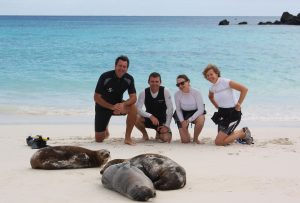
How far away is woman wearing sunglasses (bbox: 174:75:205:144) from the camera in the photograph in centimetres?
834

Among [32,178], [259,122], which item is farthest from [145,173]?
[259,122]

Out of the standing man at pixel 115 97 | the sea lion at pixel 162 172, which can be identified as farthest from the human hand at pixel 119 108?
the sea lion at pixel 162 172

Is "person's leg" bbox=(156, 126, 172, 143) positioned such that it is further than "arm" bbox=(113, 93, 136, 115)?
Yes

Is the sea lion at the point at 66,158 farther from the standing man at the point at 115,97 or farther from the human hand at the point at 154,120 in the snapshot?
the human hand at the point at 154,120

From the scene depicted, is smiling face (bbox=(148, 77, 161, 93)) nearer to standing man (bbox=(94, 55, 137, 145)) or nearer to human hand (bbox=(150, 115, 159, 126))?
standing man (bbox=(94, 55, 137, 145))

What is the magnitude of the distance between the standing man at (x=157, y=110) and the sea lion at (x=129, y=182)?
2.99 m

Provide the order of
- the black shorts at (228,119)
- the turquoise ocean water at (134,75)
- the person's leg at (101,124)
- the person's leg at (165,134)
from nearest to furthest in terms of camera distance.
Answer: the black shorts at (228,119)
the person's leg at (165,134)
the person's leg at (101,124)
the turquoise ocean water at (134,75)

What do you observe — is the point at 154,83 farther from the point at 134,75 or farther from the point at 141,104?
the point at 134,75

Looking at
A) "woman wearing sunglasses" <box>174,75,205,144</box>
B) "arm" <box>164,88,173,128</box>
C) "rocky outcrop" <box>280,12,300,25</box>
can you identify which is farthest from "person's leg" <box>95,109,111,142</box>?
"rocky outcrop" <box>280,12,300,25</box>

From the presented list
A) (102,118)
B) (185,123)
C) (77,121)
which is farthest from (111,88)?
(77,121)

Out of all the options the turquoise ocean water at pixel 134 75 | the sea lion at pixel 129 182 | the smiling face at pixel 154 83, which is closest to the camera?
the sea lion at pixel 129 182

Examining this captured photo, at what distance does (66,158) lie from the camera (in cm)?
636

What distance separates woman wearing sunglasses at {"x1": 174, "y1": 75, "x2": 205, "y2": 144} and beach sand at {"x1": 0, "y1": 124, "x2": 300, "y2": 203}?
203 mm

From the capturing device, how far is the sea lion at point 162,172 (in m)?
5.48
